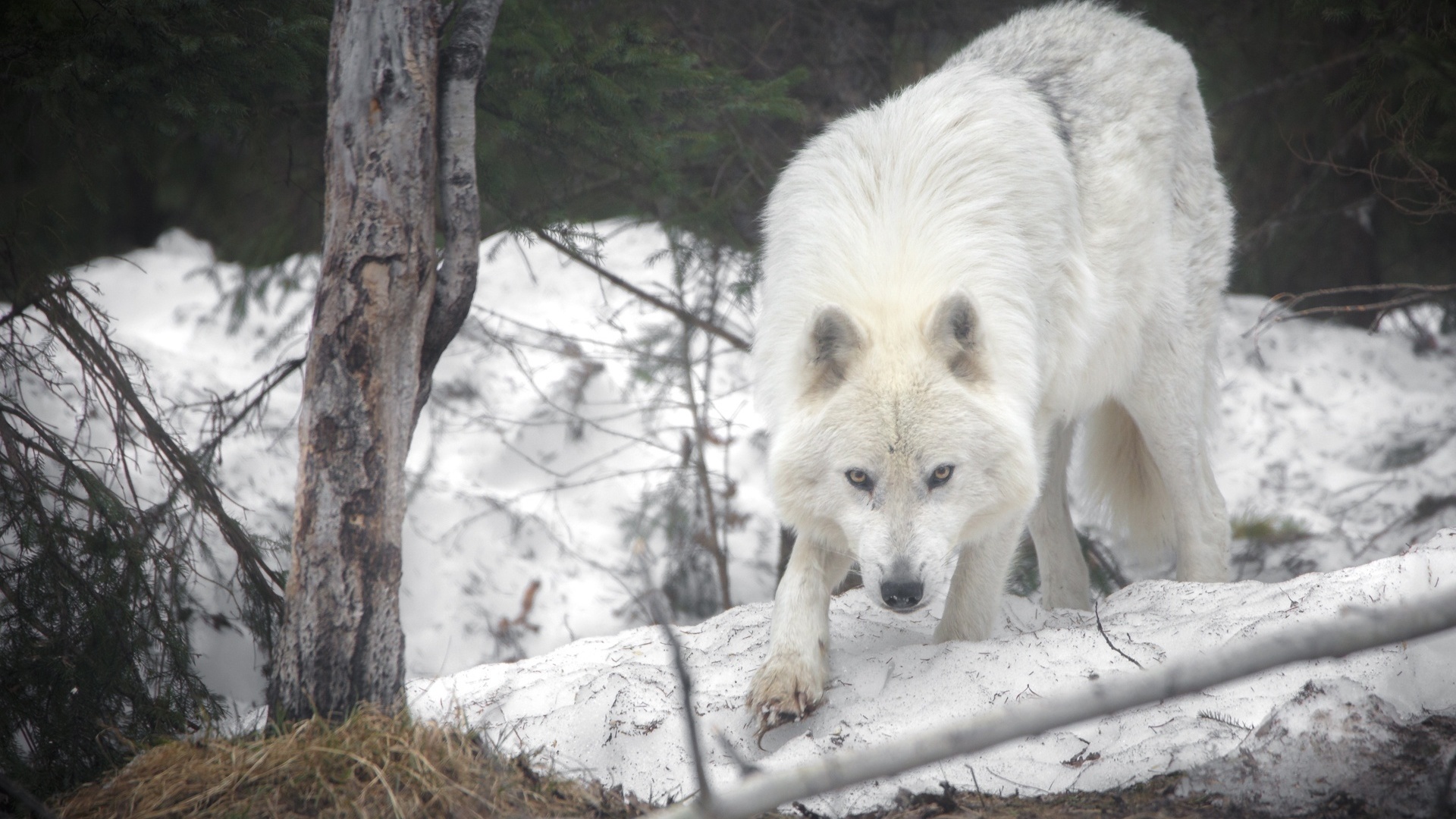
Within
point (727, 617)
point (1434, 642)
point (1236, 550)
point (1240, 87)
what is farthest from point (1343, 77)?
point (727, 617)

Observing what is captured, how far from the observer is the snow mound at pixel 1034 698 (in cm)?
215

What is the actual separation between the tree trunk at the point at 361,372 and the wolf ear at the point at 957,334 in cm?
153

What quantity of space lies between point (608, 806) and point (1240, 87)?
530cm

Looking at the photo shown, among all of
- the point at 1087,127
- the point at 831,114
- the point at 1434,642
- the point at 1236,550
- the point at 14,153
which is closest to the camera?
the point at 1434,642

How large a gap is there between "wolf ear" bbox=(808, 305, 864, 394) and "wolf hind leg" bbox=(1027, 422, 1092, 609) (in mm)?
1825

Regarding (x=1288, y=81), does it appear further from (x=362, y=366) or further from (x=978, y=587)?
(x=362, y=366)

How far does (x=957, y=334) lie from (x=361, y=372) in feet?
5.69

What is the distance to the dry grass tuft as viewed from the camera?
7.33ft

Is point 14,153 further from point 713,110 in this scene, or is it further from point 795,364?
point 795,364

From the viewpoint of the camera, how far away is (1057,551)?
4.40 m

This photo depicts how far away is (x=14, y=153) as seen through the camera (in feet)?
10.9

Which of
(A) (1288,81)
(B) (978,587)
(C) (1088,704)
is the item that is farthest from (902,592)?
(A) (1288,81)

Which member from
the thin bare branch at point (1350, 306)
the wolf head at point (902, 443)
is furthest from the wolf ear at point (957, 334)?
the thin bare branch at point (1350, 306)

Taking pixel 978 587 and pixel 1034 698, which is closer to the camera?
pixel 1034 698
